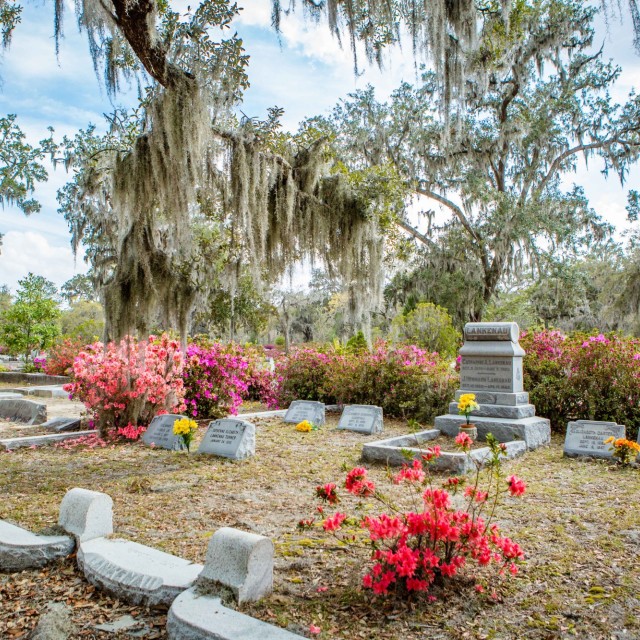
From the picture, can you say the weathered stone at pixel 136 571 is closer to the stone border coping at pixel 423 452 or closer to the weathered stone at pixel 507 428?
the stone border coping at pixel 423 452

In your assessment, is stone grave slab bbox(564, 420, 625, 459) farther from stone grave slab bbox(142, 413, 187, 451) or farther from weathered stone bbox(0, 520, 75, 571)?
weathered stone bbox(0, 520, 75, 571)

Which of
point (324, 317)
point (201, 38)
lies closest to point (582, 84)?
point (201, 38)

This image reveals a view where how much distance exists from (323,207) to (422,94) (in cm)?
1219

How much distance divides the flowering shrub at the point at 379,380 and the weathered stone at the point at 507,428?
5.00ft

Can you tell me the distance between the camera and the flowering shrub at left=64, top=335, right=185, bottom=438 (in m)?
6.92

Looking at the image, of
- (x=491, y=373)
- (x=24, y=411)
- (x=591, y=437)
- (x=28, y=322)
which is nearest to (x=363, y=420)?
(x=491, y=373)

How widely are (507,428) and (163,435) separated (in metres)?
4.28

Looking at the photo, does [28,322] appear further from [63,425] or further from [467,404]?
[467,404]

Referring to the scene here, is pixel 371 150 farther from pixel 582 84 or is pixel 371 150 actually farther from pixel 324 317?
pixel 324 317

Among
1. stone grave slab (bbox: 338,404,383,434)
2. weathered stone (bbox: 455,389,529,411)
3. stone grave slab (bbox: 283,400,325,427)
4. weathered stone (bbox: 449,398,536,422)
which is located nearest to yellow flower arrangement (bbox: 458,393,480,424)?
weathered stone (bbox: 449,398,536,422)

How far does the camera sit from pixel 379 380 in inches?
377

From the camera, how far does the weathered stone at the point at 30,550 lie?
3037 mm

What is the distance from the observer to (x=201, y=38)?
540cm

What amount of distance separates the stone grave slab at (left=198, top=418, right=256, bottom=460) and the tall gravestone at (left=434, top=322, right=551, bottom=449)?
9.19ft
